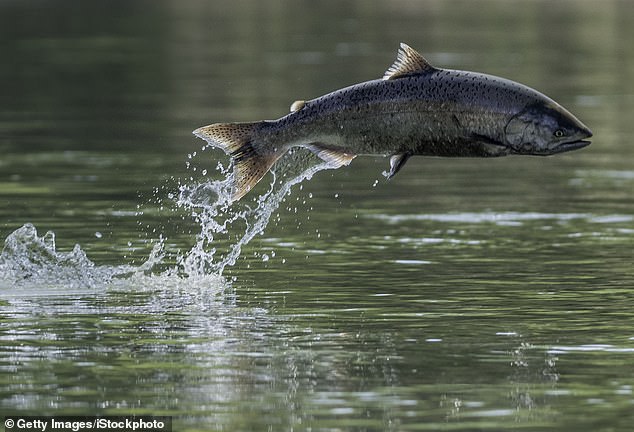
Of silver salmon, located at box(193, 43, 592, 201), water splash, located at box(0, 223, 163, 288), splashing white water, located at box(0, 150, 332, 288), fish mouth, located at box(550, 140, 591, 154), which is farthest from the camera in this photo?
water splash, located at box(0, 223, 163, 288)

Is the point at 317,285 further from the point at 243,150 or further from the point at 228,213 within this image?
Result: the point at 228,213

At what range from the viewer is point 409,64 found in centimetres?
1361

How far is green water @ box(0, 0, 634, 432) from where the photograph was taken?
12.2 metres

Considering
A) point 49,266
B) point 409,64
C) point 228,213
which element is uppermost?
point 409,64

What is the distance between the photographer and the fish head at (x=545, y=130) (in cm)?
1303

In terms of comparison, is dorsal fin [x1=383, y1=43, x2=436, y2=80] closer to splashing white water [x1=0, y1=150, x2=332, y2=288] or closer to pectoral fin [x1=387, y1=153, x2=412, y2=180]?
pectoral fin [x1=387, y1=153, x2=412, y2=180]

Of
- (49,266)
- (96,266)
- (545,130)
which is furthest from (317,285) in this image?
(545,130)

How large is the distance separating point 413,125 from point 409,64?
1.42 feet

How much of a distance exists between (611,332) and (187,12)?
75.0 m

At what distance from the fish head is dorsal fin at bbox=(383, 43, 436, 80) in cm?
77

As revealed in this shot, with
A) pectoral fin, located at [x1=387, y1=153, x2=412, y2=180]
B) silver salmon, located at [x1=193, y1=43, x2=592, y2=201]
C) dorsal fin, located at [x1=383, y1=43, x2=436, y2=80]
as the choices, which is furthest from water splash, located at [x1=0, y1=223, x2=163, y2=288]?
dorsal fin, located at [x1=383, y1=43, x2=436, y2=80]

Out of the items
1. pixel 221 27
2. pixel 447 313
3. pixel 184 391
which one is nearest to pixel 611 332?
pixel 447 313

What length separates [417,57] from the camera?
1355 cm

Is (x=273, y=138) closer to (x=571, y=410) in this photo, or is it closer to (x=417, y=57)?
(x=417, y=57)
